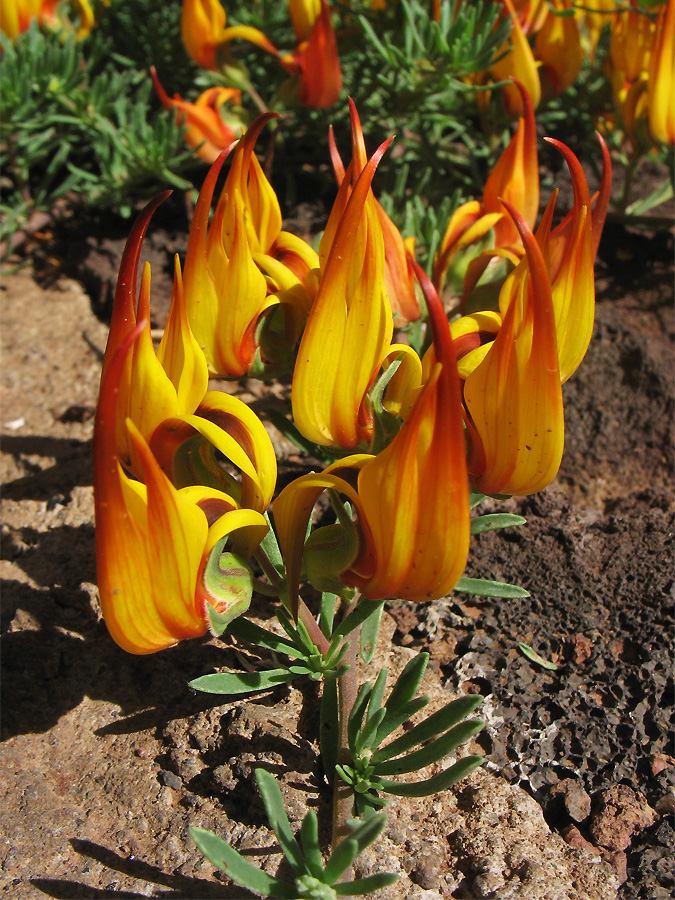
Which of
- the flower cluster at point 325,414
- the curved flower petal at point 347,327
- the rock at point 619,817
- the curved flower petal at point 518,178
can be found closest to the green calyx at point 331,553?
the flower cluster at point 325,414

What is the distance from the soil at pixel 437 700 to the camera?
3.97 ft

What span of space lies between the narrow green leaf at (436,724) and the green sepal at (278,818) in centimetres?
19

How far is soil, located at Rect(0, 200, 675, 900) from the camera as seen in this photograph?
1.21 meters

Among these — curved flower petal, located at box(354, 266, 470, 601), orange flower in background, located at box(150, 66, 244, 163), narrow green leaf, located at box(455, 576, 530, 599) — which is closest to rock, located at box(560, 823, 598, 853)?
narrow green leaf, located at box(455, 576, 530, 599)

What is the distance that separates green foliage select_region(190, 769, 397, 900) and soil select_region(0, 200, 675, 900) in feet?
0.48

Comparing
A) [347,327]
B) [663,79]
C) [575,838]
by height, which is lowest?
[575,838]

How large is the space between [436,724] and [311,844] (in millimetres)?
231

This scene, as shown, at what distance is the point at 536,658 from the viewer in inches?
58.3

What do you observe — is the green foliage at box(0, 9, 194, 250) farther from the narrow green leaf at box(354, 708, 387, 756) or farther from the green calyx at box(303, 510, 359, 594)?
the narrow green leaf at box(354, 708, 387, 756)

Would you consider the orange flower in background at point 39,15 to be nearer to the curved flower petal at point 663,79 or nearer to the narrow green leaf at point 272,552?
the curved flower petal at point 663,79

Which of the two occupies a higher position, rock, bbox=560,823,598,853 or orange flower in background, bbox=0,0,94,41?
orange flower in background, bbox=0,0,94,41

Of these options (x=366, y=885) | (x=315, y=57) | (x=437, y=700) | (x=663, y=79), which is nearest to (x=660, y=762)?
(x=437, y=700)

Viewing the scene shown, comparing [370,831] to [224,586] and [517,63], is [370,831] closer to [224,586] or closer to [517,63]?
[224,586]

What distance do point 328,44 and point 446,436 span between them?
5.64 feet
